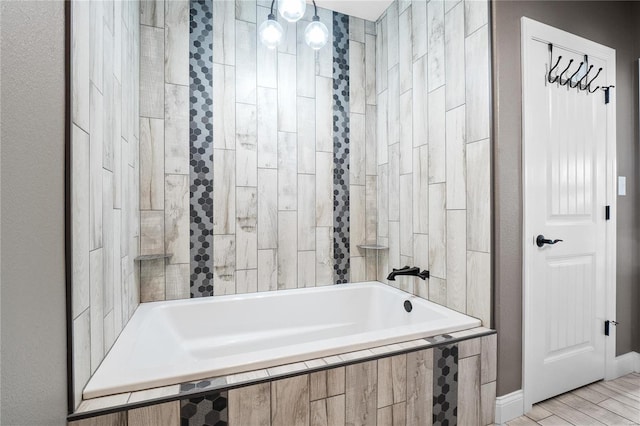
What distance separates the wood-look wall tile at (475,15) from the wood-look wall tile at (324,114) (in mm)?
1032

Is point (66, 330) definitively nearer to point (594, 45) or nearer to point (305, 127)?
point (305, 127)

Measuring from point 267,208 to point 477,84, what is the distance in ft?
5.03

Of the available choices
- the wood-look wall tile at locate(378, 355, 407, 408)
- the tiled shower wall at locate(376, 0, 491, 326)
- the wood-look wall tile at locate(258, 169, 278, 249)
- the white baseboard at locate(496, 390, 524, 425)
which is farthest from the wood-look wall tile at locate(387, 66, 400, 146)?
the white baseboard at locate(496, 390, 524, 425)

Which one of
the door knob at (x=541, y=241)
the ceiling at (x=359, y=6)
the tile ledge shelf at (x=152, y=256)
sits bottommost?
the tile ledge shelf at (x=152, y=256)

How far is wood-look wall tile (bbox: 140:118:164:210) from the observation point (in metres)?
1.97

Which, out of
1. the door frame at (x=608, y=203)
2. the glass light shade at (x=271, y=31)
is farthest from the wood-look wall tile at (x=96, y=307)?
the door frame at (x=608, y=203)

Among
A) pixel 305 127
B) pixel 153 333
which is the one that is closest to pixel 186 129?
pixel 305 127

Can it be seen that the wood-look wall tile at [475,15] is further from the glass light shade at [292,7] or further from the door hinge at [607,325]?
the door hinge at [607,325]

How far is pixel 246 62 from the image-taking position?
221 centimetres

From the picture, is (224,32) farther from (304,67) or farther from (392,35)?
(392,35)

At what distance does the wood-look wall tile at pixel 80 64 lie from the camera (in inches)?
36.9

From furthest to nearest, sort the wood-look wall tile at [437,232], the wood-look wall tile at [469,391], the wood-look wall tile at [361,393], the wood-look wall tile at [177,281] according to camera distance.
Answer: the wood-look wall tile at [177,281] → the wood-look wall tile at [437,232] → the wood-look wall tile at [469,391] → the wood-look wall tile at [361,393]

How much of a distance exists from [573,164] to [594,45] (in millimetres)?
792

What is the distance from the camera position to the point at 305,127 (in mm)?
2375
